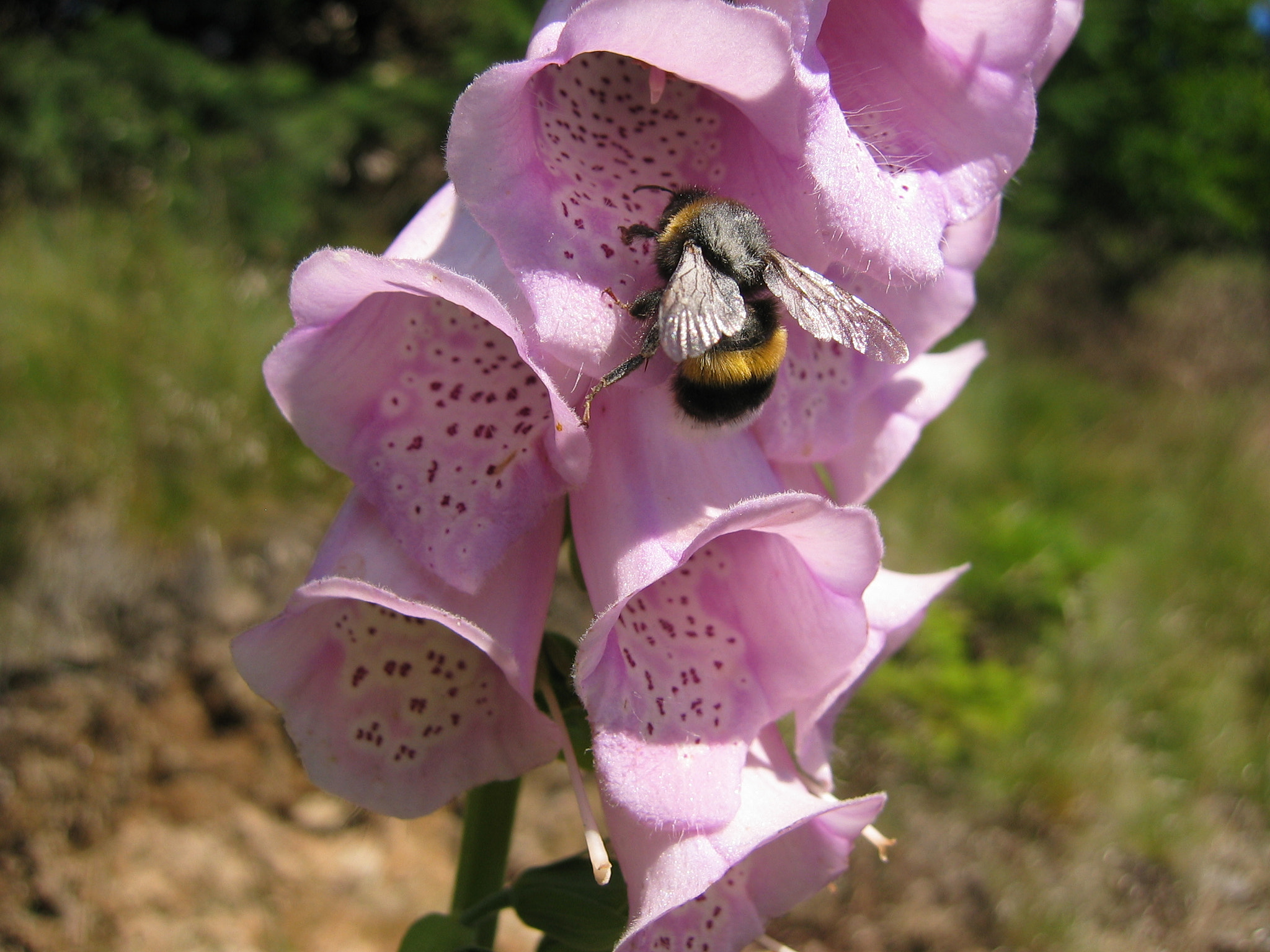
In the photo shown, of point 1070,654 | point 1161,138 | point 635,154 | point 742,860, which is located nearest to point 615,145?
point 635,154

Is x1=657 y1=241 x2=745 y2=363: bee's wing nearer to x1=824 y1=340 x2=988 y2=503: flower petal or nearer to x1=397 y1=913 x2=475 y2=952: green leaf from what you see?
x1=824 y1=340 x2=988 y2=503: flower petal

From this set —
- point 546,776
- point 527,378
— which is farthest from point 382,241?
point 527,378

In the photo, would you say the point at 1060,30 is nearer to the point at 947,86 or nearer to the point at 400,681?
the point at 947,86

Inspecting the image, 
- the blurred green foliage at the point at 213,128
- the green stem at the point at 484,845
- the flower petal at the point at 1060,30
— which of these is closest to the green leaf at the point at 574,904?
the green stem at the point at 484,845

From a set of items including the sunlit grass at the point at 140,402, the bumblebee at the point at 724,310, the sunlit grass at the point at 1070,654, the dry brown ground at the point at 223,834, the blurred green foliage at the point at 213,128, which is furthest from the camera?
the blurred green foliage at the point at 213,128

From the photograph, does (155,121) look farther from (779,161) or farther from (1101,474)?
(1101,474)

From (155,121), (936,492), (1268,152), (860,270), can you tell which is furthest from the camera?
(1268,152)

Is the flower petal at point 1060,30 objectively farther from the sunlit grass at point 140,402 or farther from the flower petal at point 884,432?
the sunlit grass at point 140,402

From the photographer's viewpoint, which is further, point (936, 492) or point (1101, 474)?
point (1101, 474)
